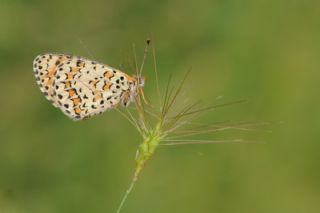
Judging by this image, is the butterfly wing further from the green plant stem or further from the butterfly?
the green plant stem

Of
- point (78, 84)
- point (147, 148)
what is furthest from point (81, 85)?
point (147, 148)

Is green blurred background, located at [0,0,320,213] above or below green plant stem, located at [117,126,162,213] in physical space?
below

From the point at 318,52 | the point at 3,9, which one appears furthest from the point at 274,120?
the point at 3,9

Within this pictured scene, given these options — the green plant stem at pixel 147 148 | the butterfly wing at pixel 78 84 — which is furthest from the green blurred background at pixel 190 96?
the green plant stem at pixel 147 148

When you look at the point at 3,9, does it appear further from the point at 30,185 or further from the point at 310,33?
the point at 310,33

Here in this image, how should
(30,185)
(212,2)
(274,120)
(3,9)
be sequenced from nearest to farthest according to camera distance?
(30,185) → (274,120) → (3,9) → (212,2)

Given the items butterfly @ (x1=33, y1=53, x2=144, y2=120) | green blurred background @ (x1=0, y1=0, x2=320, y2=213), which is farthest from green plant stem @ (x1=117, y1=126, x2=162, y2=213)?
green blurred background @ (x1=0, y1=0, x2=320, y2=213)
